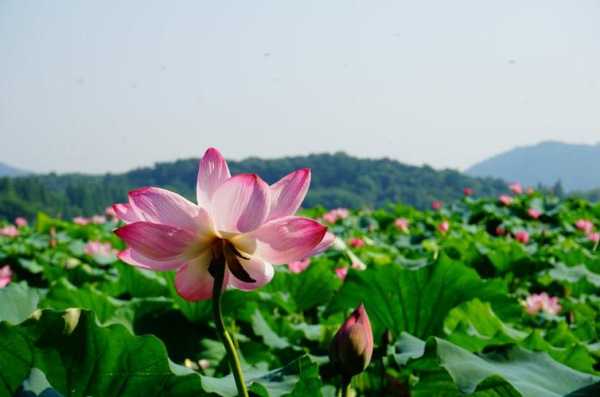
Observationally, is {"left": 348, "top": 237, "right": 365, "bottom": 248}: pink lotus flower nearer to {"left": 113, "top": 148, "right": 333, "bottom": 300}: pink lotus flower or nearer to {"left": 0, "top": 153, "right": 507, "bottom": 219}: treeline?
{"left": 113, "top": 148, "right": 333, "bottom": 300}: pink lotus flower

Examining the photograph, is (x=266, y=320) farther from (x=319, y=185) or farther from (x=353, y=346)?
(x=319, y=185)

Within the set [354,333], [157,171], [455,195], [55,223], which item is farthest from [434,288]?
[157,171]

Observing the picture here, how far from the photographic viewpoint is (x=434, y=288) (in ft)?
5.74

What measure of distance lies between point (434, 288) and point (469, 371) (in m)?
0.92

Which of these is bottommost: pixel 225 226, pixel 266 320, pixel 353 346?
pixel 266 320

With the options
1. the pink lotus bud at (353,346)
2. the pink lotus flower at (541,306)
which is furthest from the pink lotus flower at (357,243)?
the pink lotus bud at (353,346)

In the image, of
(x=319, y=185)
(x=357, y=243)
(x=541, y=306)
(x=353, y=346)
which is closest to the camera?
(x=353, y=346)

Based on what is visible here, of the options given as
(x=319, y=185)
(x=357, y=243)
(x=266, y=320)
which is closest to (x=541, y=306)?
(x=266, y=320)

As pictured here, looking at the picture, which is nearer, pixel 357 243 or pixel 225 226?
pixel 225 226

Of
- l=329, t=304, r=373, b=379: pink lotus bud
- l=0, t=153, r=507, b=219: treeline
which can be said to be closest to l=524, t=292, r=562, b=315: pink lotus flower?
l=329, t=304, r=373, b=379: pink lotus bud

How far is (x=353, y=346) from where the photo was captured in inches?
29.0

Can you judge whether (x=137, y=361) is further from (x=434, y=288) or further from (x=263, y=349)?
(x=434, y=288)

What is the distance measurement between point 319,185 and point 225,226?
83000mm

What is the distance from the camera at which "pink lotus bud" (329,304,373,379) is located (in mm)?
737
